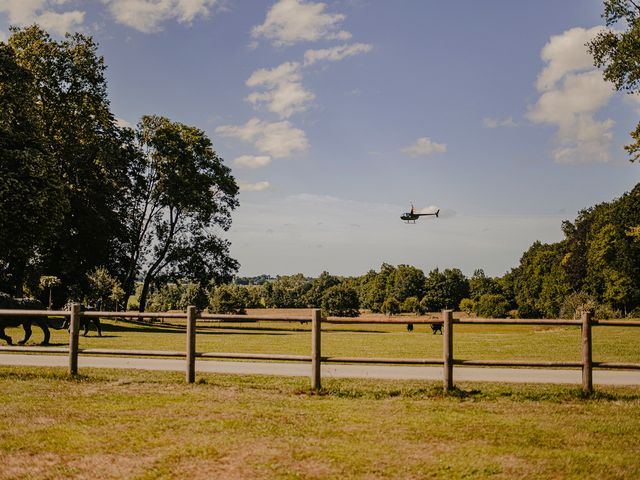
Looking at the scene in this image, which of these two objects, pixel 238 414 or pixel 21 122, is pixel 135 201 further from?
pixel 238 414

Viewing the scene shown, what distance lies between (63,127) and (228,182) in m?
15.3

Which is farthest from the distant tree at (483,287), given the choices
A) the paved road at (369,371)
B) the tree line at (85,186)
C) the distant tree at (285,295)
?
the paved road at (369,371)

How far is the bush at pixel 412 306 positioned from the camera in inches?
5244

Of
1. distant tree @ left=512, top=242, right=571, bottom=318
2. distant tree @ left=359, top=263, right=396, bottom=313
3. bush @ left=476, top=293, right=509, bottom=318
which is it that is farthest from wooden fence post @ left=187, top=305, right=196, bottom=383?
distant tree @ left=359, top=263, right=396, bottom=313

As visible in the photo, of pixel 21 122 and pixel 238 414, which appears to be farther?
pixel 21 122

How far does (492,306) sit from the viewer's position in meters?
115

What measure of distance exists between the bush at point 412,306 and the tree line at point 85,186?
8571 cm

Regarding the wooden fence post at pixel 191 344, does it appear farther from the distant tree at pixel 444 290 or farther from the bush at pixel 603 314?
the distant tree at pixel 444 290

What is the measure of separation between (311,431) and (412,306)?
12855 cm

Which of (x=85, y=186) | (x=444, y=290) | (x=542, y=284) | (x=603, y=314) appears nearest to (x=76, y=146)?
(x=85, y=186)

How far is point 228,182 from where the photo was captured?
50.0 meters

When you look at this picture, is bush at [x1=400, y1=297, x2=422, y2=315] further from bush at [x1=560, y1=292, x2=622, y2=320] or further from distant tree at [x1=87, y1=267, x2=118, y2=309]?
distant tree at [x1=87, y1=267, x2=118, y2=309]

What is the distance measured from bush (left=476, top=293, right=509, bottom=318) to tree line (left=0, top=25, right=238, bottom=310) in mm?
75841

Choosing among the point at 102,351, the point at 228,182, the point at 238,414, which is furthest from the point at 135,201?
the point at 238,414
